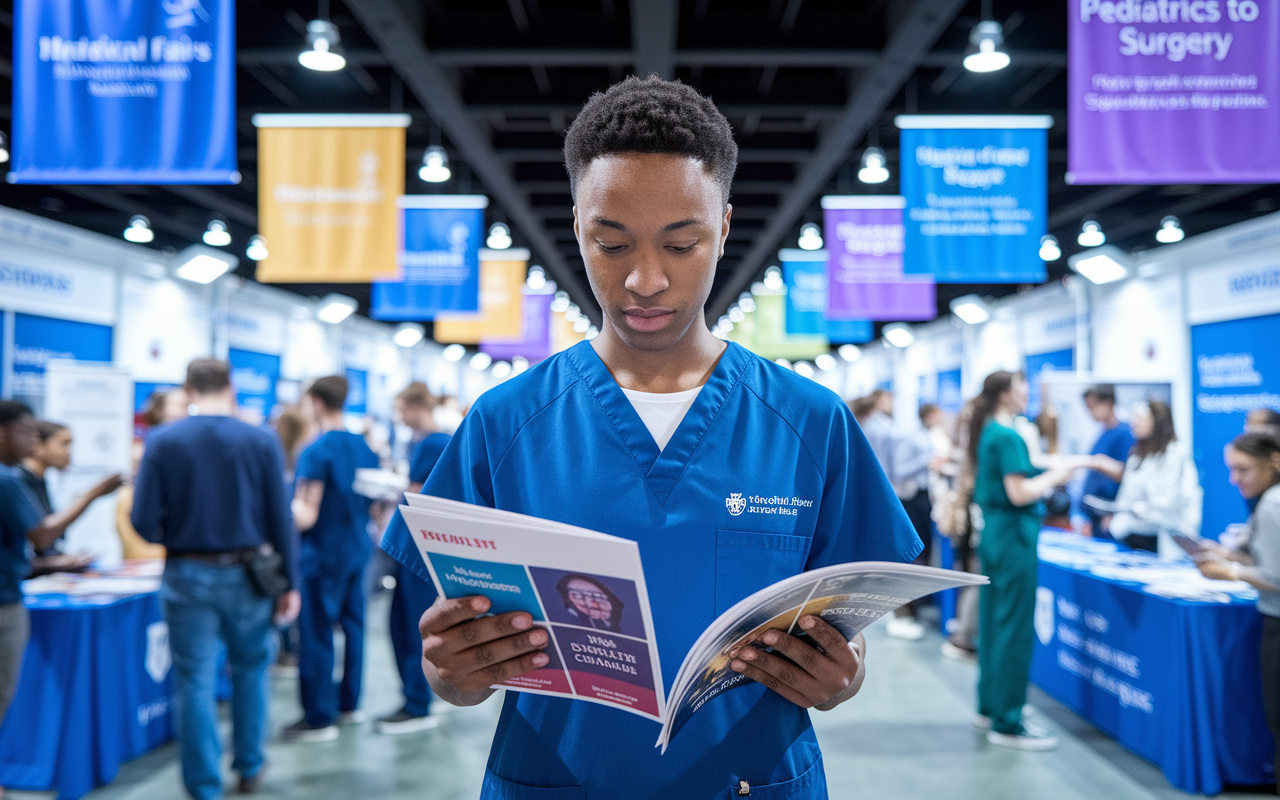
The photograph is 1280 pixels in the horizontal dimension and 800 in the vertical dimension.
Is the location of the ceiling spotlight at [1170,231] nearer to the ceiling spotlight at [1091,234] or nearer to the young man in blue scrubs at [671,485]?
the ceiling spotlight at [1091,234]

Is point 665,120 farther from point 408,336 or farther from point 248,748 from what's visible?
point 408,336

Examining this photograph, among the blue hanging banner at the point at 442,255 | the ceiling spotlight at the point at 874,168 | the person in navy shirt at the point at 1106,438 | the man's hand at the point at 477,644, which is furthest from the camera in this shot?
the blue hanging banner at the point at 442,255

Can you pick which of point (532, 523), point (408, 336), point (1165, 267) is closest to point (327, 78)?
point (532, 523)

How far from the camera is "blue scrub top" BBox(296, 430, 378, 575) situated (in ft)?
15.0

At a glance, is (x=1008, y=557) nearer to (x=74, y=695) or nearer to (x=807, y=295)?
(x=74, y=695)

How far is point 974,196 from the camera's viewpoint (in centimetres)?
570

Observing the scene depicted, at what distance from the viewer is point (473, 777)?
409cm

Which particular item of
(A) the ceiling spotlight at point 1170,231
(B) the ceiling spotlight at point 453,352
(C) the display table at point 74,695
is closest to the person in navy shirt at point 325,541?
(C) the display table at point 74,695

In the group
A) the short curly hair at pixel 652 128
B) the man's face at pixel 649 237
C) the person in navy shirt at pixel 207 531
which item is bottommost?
the person in navy shirt at pixel 207 531

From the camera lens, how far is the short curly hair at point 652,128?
3.80 feet

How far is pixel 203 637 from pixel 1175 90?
15.2 ft

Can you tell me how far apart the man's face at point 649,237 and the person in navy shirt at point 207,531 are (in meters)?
2.88

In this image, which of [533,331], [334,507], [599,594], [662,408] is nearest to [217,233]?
[533,331]

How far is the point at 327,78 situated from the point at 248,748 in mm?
5889
